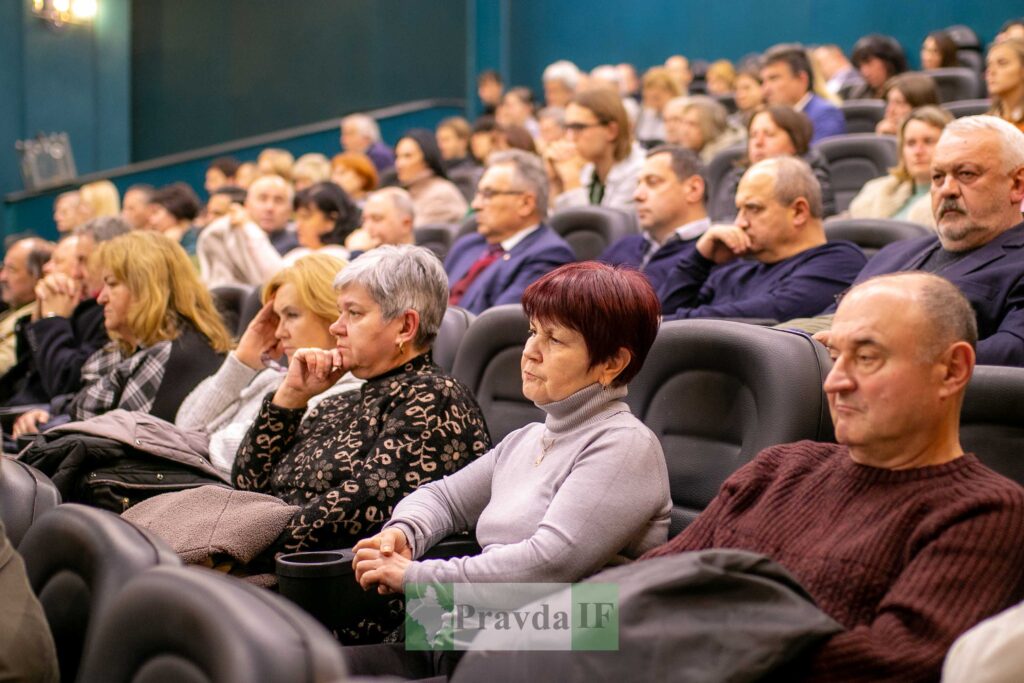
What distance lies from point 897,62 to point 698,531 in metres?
5.74

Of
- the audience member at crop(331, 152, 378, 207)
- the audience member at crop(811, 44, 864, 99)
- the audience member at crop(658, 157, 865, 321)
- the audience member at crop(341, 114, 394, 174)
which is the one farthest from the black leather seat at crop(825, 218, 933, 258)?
the audience member at crop(341, 114, 394, 174)

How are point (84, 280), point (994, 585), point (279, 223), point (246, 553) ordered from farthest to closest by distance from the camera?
point (279, 223)
point (84, 280)
point (246, 553)
point (994, 585)

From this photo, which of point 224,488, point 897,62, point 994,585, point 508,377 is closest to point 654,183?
point 508,377

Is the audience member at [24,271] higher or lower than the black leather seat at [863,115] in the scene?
lower

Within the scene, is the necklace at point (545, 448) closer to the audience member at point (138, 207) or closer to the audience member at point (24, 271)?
the audience member at point (24, 271)

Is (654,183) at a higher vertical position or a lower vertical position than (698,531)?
higher

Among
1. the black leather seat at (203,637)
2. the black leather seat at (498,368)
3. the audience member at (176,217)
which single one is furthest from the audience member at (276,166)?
the black leather seat at (203,637)

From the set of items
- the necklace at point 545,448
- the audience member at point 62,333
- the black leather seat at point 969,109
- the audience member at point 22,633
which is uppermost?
the black leather seat at point 969,109

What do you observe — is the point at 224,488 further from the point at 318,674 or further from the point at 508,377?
the point at 318,674

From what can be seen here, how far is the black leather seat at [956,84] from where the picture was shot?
621 cm

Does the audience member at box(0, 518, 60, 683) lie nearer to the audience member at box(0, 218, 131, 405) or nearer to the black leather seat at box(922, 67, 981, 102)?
the audience member at box(0, 218, 131, 405)

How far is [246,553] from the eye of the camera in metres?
1.92

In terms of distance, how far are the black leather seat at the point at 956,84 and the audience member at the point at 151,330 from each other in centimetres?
452

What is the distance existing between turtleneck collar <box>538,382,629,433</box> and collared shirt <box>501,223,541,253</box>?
1.89 m
